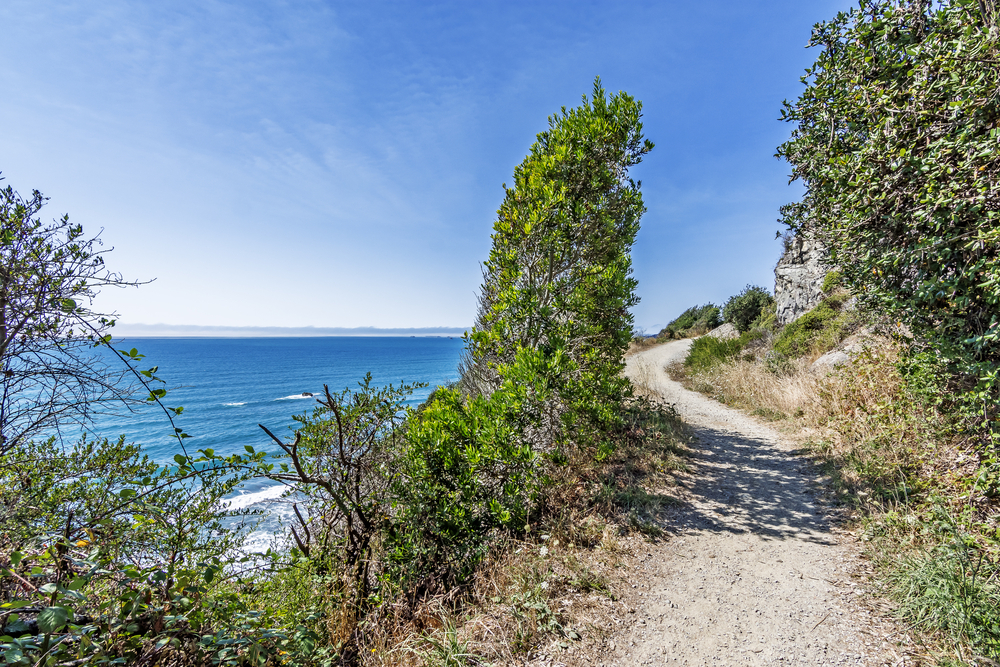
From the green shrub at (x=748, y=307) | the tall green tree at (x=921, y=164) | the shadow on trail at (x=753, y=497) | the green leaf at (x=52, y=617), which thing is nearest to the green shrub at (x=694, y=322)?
the green shrub at (x=748, y=307)

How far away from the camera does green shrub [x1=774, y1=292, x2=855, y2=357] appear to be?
10.3m

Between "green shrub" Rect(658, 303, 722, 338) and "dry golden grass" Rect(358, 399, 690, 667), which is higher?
"green shrub" Rect(658, 303, 722, 338)

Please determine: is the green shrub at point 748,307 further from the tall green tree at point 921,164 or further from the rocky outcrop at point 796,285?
the tall green tree at point 921,164

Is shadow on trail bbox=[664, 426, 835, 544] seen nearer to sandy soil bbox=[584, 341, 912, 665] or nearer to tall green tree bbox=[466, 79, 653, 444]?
sandy soil bbox=[584, 341, 912, 665]

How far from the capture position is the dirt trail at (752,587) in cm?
286

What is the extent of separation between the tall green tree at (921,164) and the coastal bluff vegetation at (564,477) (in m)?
0.03

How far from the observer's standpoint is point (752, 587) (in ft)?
11.7

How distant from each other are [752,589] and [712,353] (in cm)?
1382

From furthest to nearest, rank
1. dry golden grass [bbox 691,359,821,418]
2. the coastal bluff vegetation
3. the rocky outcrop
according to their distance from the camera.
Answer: the rocky outcrop
dry golden grass [bbox 691,359,821,418]
the coastal bluff vegetation

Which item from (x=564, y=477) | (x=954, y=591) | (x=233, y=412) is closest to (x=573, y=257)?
(x=564, y=477)

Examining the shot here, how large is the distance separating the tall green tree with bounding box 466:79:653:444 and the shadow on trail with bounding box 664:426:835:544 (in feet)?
6.15

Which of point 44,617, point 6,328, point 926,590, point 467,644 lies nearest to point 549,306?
point 467,644

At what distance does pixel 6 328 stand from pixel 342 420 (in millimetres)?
2831

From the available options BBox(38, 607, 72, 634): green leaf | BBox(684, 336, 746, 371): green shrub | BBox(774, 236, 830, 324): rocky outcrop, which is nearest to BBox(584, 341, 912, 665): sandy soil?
BBox(38, 607, 72, 634): green leaf
